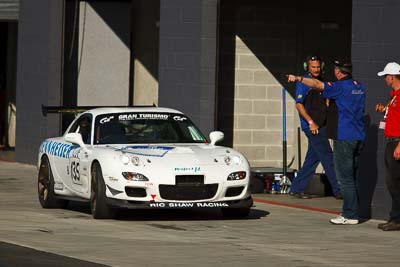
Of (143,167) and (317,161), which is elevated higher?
(143,167)

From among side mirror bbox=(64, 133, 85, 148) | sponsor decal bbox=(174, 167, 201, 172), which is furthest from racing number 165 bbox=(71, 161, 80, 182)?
sponsor decal bbox=(174, 167, 201, 172)

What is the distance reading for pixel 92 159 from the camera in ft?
47.3

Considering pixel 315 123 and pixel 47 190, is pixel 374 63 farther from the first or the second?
pixel 47 190

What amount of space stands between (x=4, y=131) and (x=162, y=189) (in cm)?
1521

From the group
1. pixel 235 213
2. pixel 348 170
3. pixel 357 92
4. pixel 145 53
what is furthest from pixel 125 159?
pixel 145 53

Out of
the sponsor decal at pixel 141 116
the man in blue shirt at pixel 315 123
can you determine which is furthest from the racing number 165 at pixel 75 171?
the man in blue shirt at pixel 315 123

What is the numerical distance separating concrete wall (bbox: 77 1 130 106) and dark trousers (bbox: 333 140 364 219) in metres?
10.6

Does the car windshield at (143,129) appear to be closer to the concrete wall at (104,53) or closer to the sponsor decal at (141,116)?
the sponsor decal at (141,116)

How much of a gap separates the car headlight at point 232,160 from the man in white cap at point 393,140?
1.72 metres

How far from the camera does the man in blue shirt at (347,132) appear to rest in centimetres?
1412

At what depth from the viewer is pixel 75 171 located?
49.2 ft

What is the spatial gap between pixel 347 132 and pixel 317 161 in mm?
3057

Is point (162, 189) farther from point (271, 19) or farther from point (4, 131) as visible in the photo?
point (4, 131)

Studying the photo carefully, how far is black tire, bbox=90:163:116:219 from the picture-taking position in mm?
14102
